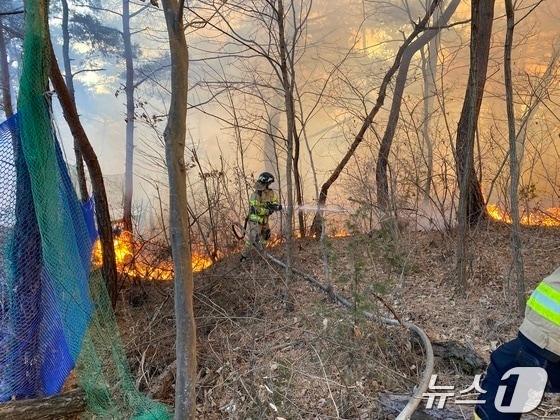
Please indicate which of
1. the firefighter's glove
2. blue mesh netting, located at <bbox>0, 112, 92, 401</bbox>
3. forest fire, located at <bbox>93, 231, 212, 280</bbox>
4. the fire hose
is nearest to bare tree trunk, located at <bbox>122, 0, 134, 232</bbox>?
forest fire, located at <bbox>93, 231, 212, 280</bbox>

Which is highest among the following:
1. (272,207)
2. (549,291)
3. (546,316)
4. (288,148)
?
(288,148)

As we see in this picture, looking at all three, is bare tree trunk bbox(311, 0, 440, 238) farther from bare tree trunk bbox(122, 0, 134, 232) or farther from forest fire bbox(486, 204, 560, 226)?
bare tree trunk bbox(122, 0, 134, 232)

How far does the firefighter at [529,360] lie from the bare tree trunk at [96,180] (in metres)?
4.34

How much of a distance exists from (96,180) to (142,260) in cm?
202

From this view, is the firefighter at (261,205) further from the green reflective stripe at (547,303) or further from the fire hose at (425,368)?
the green reflective stripe at (547,303)

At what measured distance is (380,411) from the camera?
101 inches

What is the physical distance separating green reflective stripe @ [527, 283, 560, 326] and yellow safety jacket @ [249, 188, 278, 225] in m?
5.40

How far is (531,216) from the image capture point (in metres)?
6.25

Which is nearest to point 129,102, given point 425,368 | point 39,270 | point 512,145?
point 39,270

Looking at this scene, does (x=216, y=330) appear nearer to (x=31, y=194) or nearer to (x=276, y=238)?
(x=31, y=194)

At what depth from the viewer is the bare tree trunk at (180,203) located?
6.53 feet

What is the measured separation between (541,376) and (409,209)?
3.76 meters

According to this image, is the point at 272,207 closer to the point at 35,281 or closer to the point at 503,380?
the point at 35,281

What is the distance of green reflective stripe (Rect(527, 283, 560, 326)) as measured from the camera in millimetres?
1515
